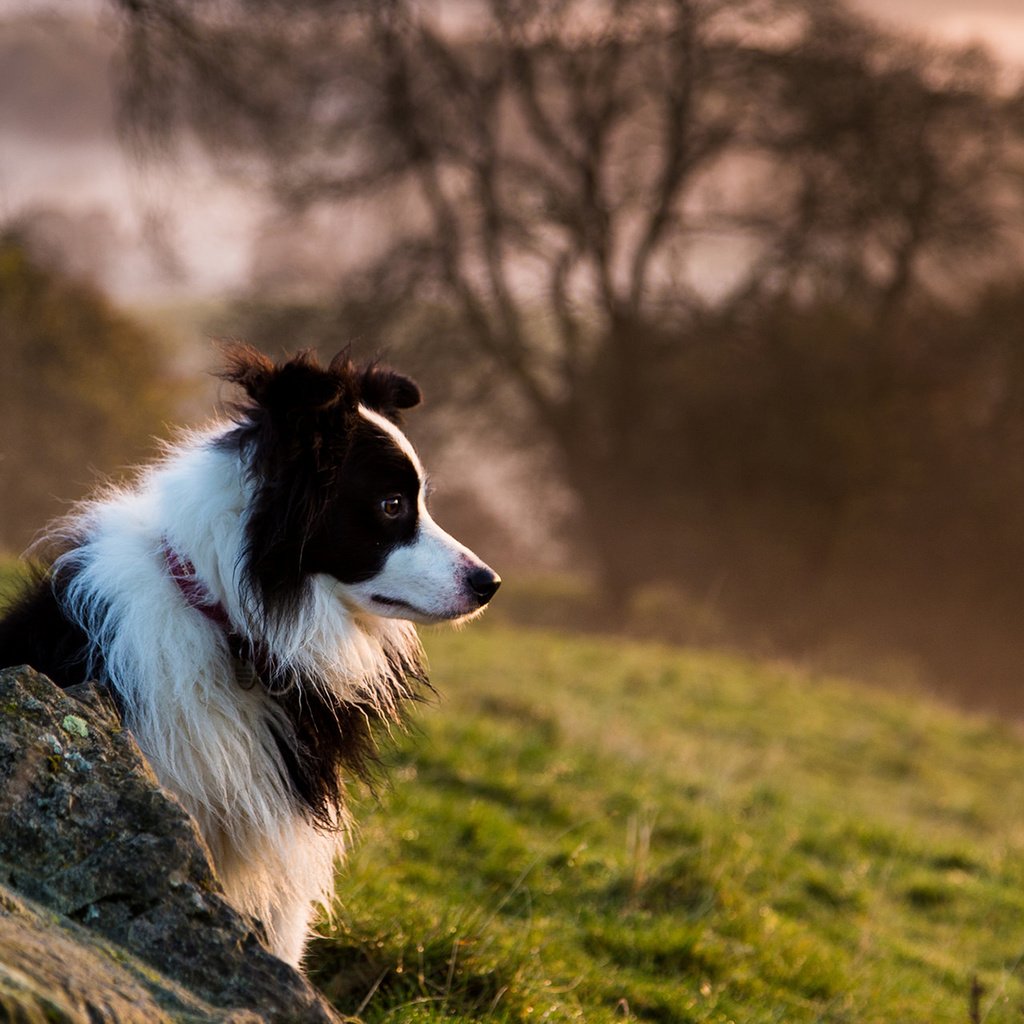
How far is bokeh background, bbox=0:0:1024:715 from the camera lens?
22000mm

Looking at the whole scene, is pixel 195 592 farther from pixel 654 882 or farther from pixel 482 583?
pixel 654 882

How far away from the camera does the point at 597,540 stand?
1038 inches

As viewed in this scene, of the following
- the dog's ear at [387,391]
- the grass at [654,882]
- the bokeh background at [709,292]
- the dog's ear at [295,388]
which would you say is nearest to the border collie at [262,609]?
the dog's ear at [295,388]

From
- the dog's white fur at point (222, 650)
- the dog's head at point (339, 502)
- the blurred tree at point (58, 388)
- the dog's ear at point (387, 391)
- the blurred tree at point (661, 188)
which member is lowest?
the dog's white fur at point (222, 650)

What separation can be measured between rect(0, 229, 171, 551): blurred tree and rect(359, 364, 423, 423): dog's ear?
2264 centimetres

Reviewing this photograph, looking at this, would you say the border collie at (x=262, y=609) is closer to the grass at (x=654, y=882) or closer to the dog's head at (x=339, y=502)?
the dog's head at (x=339, y=502)

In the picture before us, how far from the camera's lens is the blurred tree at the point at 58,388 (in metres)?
26.9

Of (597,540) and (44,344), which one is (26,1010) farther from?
(44,344)

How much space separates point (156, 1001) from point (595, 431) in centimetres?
2417

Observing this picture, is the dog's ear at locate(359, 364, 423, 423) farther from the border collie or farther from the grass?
the grass

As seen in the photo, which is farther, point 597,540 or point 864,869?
point 597,540

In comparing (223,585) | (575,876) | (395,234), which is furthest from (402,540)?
(395,234)

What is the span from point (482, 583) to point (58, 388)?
27.5 metres

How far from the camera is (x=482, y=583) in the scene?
3.70 meters
